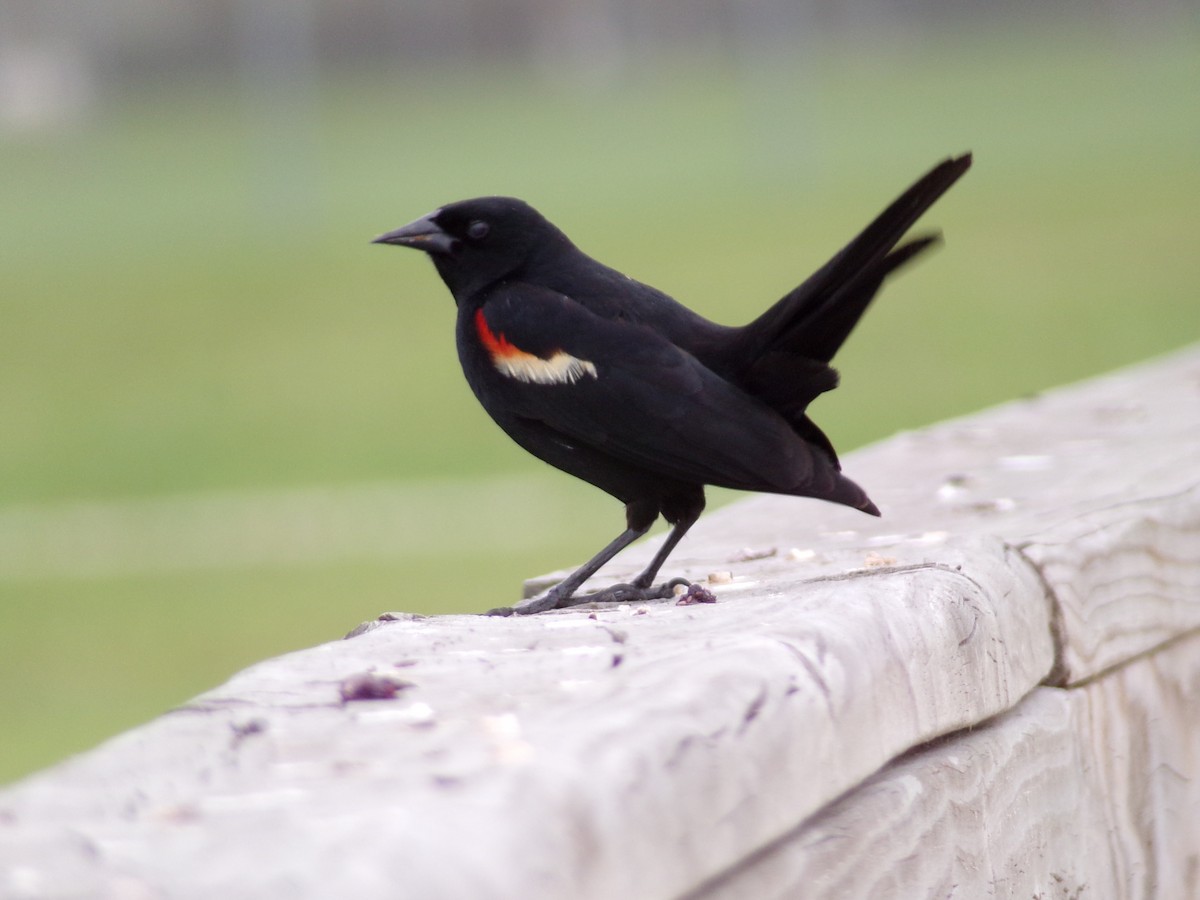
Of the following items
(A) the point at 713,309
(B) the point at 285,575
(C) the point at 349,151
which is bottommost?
(B) the point at 285,575

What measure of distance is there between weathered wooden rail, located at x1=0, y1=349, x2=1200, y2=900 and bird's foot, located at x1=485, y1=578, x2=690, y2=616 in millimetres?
111

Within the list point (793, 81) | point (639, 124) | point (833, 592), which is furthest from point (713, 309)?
point (833, 592)

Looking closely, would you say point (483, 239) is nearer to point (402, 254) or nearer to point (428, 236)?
point (428, 236)

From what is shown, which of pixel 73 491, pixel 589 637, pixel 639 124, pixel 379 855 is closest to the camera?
pixel 379 855

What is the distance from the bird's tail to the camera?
2324mm

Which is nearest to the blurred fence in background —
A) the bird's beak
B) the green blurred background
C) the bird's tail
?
the green blurred background

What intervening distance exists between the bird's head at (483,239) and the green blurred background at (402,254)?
208 inches

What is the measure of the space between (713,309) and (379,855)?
→ 1557cm

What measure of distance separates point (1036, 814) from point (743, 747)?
0.65 m

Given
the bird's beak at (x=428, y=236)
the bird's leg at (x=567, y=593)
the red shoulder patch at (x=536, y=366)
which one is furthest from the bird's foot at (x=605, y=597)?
the bird's beak at (x=428, y=236)

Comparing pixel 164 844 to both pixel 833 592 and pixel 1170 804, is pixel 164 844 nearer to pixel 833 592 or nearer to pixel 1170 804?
pixel 833 592

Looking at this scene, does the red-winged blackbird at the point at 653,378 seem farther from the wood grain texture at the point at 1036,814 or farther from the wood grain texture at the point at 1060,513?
the wood grain texture at the point at 1036,814

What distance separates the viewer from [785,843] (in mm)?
1438

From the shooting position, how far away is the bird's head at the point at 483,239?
10.1 feet
